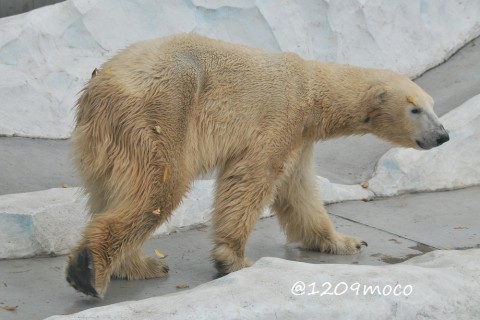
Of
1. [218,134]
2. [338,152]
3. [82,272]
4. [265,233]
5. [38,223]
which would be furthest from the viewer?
[338,152]

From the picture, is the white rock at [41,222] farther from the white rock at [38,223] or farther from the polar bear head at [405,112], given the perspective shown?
the polar bear head at [405,112]

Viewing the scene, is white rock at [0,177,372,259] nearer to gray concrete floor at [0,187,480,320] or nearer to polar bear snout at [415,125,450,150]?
gray concrete floor at [0,187,480,320]

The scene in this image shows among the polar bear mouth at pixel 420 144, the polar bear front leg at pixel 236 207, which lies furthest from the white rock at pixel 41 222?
the polar bear mouth at pixel 420 144

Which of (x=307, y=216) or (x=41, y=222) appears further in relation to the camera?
(x=307, y=216)

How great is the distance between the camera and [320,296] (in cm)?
372

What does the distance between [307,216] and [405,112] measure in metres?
0.93

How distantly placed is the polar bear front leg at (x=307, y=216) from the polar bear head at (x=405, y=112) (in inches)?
21.6

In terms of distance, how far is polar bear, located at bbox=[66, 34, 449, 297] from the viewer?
4.40 metres

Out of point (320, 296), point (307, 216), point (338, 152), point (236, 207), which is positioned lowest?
point (338, 152)

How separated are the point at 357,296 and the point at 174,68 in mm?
1605

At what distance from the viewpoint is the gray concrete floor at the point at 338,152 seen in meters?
6.17

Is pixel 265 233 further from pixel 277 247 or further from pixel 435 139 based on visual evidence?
pixel 435 139

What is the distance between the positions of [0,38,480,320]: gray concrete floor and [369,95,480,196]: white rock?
0.39 ft

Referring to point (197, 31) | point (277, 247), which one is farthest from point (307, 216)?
point (197, 31)
